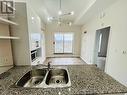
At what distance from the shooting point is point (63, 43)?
7156 millimetres

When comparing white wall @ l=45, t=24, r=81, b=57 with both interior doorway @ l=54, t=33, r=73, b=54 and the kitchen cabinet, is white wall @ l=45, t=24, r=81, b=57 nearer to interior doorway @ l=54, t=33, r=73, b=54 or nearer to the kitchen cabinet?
interior doorway @ l=54, t=33, r=73, b=54

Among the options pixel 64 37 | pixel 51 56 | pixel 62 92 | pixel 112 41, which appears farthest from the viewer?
pixel 64 37

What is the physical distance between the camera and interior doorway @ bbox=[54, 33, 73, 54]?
6.91m

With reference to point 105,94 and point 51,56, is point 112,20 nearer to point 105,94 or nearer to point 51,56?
point 105,94

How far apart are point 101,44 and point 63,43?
3153mm

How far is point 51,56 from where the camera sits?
654 centimetres

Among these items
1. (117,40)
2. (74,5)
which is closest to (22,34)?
(74,5)

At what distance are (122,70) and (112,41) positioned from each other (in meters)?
0.98

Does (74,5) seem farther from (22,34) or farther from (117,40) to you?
(22,34)

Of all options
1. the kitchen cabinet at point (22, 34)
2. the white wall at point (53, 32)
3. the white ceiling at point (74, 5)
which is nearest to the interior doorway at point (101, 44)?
the white ceiling at point (74, 5)

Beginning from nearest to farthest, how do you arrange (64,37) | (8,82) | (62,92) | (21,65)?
(62,92)
(8,82)
(21,65)
(64,37)

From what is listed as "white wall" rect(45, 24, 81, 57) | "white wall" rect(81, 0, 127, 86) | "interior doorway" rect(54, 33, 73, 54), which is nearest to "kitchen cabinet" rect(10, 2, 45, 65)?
"white wall" rect(81, 0, 127, 86)

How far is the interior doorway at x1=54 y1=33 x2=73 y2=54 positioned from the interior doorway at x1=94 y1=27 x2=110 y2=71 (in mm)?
2563

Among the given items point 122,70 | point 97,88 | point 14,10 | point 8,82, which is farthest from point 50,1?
point 122,70
